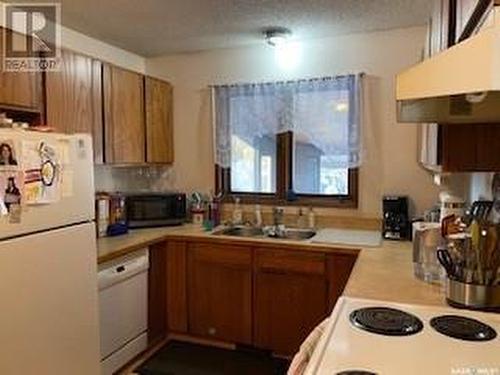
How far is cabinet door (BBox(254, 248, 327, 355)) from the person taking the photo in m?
2.64

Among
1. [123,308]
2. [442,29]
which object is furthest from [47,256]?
[442,29]

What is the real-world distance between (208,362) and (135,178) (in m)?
1.68

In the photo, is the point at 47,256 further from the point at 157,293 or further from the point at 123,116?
the point at 123,116

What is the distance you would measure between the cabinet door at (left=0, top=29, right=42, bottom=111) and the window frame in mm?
1556

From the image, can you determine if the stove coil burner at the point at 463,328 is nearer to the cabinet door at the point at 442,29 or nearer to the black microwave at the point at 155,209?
the cabinet door at the point at 442,29

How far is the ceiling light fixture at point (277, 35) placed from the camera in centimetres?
286

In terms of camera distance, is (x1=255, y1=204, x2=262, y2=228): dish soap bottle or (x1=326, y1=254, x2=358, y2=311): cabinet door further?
(x1=255, y1=204, x2=262, y2=228): dish soap bottle

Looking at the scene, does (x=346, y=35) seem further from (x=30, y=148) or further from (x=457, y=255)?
(x=30, y=148)

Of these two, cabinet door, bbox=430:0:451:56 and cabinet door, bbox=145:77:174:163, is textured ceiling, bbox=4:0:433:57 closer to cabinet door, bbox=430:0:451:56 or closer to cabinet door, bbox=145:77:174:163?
cabinet door, bbox=145:77:174:163

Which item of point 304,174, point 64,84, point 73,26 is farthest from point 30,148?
point 304,174

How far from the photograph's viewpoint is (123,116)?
300cm

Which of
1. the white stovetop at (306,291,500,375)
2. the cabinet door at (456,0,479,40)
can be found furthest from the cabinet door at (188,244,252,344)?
the cabinet door at (456,0,479,40)

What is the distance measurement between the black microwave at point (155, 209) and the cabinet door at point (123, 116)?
302 millimetres

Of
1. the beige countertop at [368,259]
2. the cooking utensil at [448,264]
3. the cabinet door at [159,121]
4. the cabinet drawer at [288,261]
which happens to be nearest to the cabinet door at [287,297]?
the cabinet drawer at [288,261]
